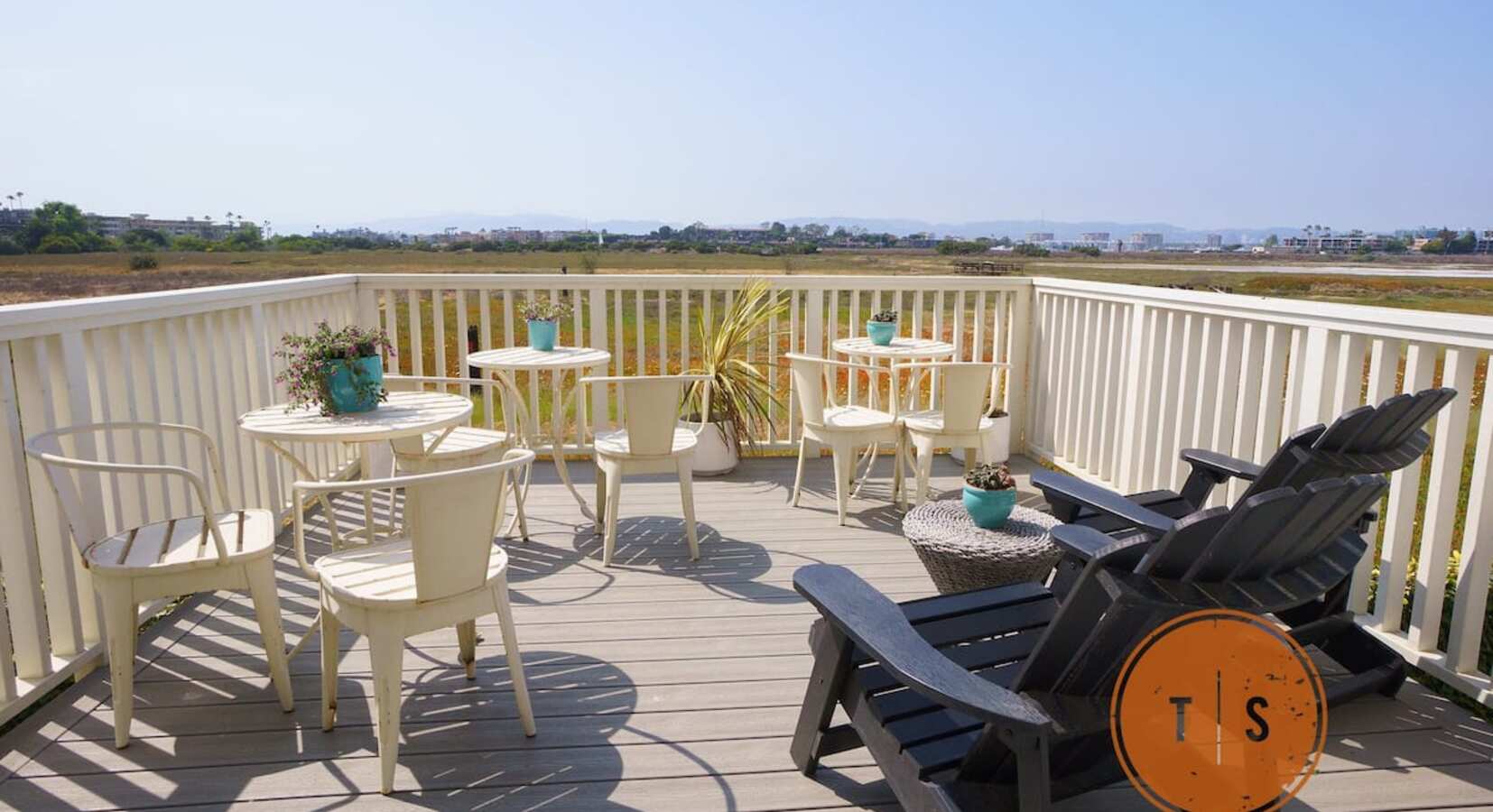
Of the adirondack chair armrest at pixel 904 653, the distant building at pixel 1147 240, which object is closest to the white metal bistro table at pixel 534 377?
the adirondack chair armrest at pixel 904 653

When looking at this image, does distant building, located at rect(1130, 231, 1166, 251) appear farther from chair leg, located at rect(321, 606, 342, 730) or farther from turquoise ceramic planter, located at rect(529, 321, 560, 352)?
chair leg, located at rect(321, 606, 342, 730)

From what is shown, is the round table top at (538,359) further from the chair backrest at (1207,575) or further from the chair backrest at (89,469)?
the chair backrest at (1207,575)

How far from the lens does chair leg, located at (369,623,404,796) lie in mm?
1889

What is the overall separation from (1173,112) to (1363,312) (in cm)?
3563

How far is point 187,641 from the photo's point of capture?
2752 millimetres

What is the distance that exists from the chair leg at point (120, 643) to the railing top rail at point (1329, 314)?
134 inches

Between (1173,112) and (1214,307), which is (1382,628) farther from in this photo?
(1173,112)

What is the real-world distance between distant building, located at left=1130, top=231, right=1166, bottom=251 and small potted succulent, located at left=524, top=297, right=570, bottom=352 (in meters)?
28.7

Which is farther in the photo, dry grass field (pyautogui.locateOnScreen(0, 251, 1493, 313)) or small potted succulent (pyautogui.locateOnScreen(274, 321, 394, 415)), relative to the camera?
dry grass field (pyautogui.locateOnScreen(0, 251, 1493, 313))

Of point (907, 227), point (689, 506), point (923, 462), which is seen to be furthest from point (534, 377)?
point (907, 227)

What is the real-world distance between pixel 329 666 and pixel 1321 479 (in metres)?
2.25

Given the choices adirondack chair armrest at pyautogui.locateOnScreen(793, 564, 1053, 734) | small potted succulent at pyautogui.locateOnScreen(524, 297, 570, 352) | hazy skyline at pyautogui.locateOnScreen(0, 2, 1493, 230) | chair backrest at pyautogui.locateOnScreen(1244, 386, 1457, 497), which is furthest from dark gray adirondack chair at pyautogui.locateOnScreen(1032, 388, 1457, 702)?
hazy skyline at pyautogui.locateOnScreen(0, 2, 1493, 230)

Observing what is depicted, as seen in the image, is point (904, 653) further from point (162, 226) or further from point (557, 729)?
point (162, 226)

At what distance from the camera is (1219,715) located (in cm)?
182
